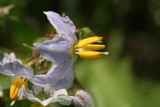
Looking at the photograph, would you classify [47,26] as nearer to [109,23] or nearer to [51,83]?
[109,23]

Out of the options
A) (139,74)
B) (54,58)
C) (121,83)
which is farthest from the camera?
(139,74)

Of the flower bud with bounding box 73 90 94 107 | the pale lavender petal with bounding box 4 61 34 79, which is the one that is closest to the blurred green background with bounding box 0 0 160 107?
the flower bud with bounding box 73 90 94 107

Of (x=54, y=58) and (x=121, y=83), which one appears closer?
(x=54, y=58)

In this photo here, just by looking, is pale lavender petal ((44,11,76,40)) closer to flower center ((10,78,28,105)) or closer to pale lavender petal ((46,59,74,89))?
pale lavender petal ((46,59,74,89))

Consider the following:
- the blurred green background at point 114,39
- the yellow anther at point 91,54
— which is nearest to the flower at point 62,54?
the yellow anther at point 91,54

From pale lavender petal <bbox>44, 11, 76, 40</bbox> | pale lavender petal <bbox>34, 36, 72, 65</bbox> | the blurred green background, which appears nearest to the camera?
pale lavender petal <bbox>34, 36, 72, 65</bbox>

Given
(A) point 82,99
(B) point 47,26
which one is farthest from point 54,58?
(B) point 47,26

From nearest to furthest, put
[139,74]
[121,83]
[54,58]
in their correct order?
[54,58] → [121,83] → [139,74]
